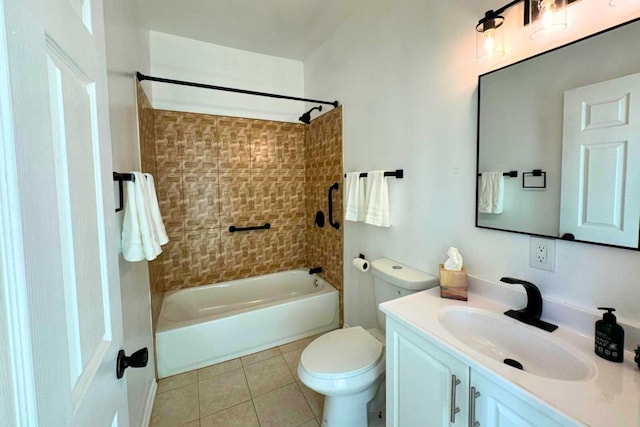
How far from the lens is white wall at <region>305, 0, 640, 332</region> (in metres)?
1.03

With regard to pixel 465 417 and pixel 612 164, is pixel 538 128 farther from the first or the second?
pixel 465 417

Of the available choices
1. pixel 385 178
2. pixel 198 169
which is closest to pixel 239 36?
pixel 198 169

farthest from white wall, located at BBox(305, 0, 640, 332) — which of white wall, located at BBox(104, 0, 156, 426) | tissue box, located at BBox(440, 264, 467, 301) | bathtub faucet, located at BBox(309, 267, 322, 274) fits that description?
white wall, located at BBox(104, 0, 156, 426)

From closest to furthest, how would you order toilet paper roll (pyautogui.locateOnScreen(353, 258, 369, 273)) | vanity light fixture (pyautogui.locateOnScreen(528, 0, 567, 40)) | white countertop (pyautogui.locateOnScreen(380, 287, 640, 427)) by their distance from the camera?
1. white countertop (pyautogui.locateOnScreen(380, 287, 640, 427))
2. vanity light fixture (pyautogui.locateOnScreen(528, 0, 567, 40))
3. toilet paper roll (pyautogui.locateOnScreen(353, 258, 369, 273))

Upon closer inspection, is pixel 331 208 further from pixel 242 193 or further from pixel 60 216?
pixel 60 216

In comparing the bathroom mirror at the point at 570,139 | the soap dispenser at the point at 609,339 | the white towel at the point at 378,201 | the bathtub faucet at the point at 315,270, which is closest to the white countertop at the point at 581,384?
the soap dispenser at the point at 609,339

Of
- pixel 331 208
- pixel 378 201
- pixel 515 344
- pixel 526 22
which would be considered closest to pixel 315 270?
pixel 331 208

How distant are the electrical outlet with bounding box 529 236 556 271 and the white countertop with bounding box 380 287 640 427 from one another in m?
0.21

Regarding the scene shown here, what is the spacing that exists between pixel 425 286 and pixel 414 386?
56 centimetres

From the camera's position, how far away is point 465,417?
94 centimetres

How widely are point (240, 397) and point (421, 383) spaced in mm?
1358

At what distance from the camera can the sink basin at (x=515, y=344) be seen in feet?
3.07

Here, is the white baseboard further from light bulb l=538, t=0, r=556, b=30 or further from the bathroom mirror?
light bulb l=538, t=0, r=556, b=30

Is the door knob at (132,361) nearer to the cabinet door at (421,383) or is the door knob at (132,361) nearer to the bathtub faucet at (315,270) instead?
the cabinet door at (421,383)
